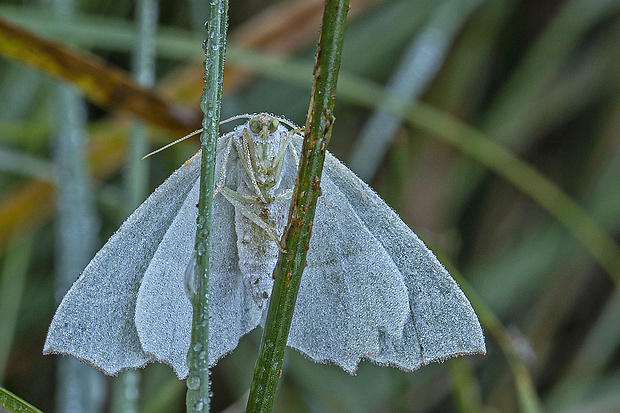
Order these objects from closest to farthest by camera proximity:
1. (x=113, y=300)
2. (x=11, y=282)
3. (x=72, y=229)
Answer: (x=113, y=300), (x=72, y=229), (x=11, y=282)

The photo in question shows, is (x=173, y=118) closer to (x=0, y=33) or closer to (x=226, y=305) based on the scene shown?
(x=0, y=33)

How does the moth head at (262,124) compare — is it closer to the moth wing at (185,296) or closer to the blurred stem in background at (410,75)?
the moth wing at (185,296)

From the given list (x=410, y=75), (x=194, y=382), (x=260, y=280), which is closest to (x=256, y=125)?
(x=260, y=280)

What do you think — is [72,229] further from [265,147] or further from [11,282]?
[265,147]

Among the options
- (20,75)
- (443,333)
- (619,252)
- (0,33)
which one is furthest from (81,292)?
(619,252)

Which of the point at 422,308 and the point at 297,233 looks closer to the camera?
the point at 297,233

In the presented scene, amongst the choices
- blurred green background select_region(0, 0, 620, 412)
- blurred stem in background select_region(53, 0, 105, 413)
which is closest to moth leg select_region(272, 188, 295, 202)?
blurred stem in background select_region(53, 0, 105, 413)

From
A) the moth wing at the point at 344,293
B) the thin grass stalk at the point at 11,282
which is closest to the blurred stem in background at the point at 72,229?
the thin grass stalk at the point at 11,282
